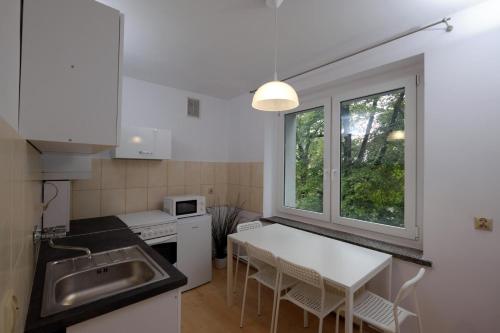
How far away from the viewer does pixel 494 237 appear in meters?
1.40

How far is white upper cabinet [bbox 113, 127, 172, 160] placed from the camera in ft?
7.79

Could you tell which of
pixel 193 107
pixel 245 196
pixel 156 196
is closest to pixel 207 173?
pixel 245 196

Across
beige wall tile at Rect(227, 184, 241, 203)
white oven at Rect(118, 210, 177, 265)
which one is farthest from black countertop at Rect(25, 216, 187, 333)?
beige wall tile at Rect(227, 184, 241, 203)

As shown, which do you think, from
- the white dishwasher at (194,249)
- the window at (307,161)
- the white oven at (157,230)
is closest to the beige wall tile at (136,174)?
the white oven at (157,230)

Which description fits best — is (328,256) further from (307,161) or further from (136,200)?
(136,200)

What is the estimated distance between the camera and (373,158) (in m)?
2.12

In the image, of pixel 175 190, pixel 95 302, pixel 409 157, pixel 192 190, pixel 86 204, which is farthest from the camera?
pixel 192 190

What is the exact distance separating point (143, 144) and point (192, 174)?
886mm

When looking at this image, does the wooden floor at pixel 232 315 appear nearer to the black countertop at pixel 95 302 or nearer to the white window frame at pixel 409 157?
the white window frame at pixel 409 157

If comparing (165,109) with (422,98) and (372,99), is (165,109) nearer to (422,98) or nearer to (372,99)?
(372,99)

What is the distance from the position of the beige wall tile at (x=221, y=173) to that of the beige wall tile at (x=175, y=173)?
0.56 meters

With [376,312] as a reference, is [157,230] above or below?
above

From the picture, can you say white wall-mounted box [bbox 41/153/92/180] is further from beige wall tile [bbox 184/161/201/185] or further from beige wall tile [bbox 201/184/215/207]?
beige wall tile [bbox 201/184/215/207]

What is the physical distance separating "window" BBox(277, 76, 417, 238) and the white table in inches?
16.5
